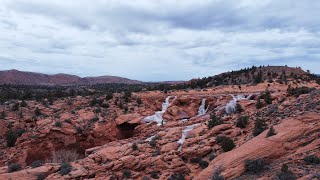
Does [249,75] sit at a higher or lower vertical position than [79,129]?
higher

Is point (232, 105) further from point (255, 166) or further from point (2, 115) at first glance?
point (2, 115)

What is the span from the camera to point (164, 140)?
80.5 ft

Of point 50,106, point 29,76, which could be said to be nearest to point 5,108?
point 50,106

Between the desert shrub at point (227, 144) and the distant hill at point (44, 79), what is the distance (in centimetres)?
12071

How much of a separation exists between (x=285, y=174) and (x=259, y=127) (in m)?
6.95

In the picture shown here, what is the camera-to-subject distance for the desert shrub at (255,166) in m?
16.3

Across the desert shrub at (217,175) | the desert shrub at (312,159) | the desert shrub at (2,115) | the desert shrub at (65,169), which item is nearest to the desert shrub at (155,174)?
the desert shrub at (217,175)

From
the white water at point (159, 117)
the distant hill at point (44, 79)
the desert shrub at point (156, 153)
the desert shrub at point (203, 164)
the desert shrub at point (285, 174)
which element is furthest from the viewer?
the distant hill at point (44, 79)

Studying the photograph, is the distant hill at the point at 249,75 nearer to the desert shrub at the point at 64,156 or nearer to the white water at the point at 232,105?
the white water at the point at 232,105

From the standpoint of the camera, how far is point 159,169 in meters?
20.5

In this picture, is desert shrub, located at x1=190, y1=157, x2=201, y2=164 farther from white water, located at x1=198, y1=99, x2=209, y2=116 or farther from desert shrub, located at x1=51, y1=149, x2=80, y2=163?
white water, located at x1=198, y1=99, x2=209, y2=116

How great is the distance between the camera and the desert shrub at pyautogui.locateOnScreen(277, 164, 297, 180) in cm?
1421

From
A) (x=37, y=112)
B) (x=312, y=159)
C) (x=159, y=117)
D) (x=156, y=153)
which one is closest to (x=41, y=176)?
(x=156, y=153)

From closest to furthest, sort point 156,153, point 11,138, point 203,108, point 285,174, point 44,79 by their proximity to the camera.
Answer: point 285,174
point 156,153
point 11,138
point 203,108
point 44,79
